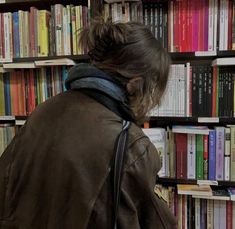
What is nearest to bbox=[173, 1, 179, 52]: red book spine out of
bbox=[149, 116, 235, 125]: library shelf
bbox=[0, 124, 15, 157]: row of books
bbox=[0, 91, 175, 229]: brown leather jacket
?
bbox=[149, 116, 235, 125]: library shelf

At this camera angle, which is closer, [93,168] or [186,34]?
[93,168]

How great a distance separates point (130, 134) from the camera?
781 millimetres

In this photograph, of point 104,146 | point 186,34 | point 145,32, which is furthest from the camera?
point 186,34

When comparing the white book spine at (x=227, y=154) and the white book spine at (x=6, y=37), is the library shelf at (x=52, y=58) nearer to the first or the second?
the white book spine at (x=6, y=37)

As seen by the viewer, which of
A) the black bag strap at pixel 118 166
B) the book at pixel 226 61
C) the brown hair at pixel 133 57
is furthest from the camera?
the book at pixel 226 61

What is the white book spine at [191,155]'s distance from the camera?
170cm

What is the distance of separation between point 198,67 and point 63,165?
109 cm

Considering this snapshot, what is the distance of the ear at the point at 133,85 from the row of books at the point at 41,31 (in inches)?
34.8

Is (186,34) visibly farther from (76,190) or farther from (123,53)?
(76,190)

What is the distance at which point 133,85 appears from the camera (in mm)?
881

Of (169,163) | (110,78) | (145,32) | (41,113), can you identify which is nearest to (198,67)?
(169,163)

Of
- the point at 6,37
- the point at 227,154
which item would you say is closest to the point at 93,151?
the point at 227,154

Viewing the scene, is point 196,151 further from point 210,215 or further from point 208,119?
point 210,215

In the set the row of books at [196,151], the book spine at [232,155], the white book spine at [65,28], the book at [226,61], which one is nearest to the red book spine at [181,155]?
the row of books at [196,151]
